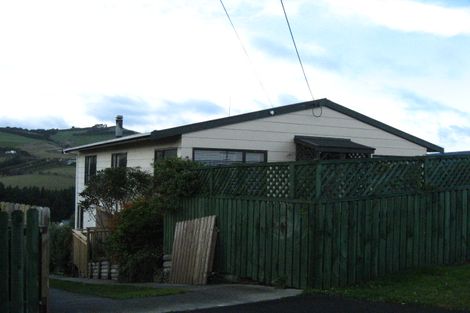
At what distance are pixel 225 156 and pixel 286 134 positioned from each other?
6.93 feet

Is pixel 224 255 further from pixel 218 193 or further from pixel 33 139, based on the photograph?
pixel 33 139

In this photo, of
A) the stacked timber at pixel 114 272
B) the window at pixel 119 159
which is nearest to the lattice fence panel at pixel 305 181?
the stacked timber at pixel 114 272

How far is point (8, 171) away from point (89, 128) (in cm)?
865

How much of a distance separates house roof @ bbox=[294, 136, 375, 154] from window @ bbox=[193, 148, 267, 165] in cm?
131

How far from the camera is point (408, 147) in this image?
20.4 metres

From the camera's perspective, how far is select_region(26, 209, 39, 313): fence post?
664cm

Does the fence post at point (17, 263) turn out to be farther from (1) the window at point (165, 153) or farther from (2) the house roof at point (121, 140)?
(2) the house roof at point (121, 140)

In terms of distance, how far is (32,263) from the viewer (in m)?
6.68

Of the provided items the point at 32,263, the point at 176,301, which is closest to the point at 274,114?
the point at 176,301

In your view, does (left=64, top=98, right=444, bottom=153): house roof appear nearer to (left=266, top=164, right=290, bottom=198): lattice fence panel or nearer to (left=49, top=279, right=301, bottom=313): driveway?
(left=266, top=164, right=290, bottom=198): lattice fence panel

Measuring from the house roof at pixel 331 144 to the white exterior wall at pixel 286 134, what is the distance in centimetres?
26

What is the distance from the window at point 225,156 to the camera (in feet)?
56.5

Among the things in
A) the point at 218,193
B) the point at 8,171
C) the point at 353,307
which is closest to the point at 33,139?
the point at 8,171

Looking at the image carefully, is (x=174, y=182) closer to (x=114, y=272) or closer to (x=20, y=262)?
(x=114, y=272)
